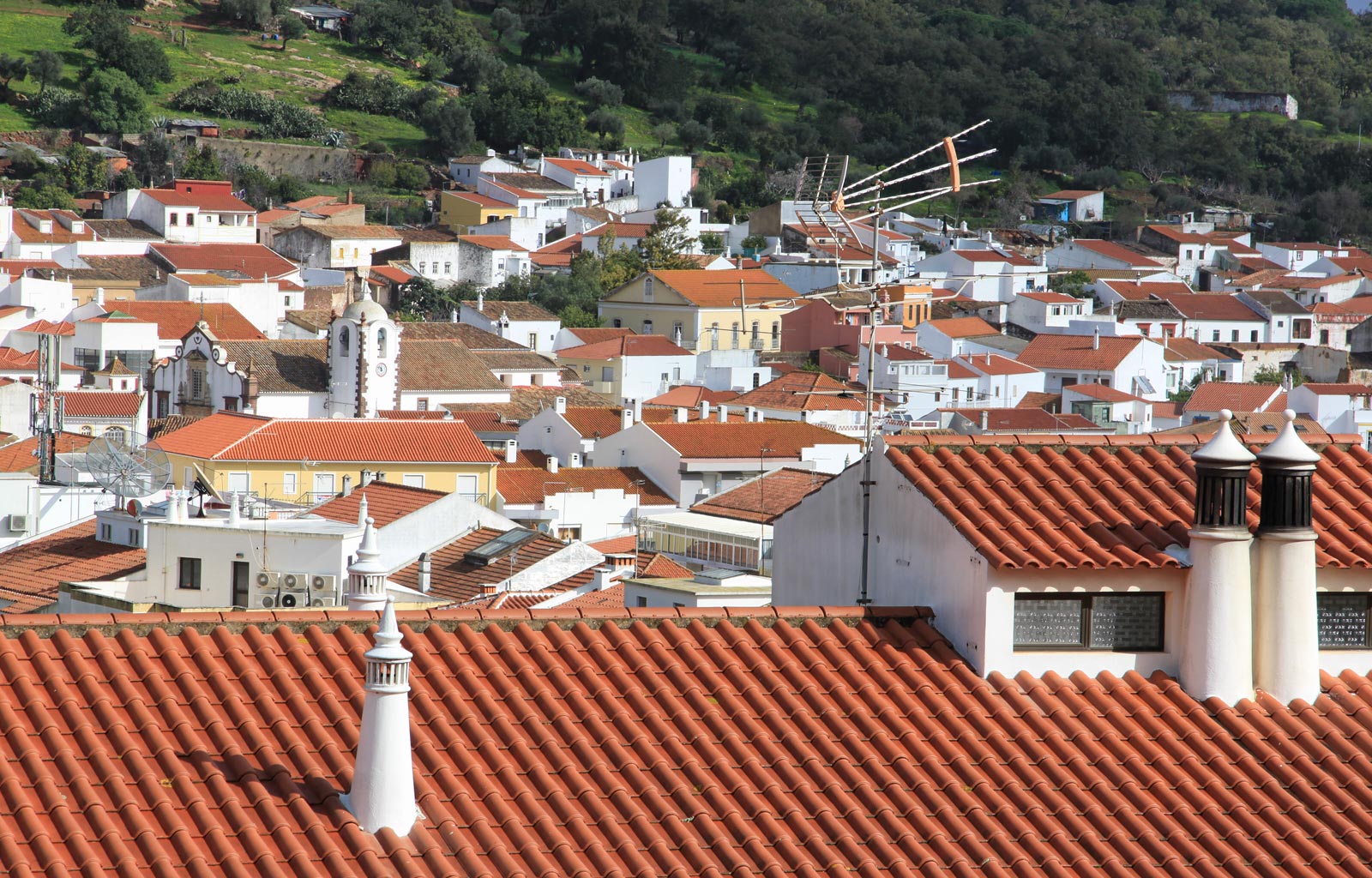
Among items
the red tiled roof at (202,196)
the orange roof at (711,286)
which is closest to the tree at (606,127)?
the red tiled roof at (202,196)

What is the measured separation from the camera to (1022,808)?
7129mm

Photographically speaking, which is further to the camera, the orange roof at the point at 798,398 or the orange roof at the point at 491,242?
the orange roof at the point at 491,242

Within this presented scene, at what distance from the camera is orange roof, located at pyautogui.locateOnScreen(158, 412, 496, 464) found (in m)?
40.4

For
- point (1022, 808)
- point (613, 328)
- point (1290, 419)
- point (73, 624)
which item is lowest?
point (613, 328)

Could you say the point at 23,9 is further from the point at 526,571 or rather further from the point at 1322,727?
the point at 1322,727

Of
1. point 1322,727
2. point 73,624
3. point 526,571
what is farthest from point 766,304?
point 526,571

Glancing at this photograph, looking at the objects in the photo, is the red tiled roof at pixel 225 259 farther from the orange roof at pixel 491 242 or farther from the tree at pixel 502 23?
the tree at pixel 502 23

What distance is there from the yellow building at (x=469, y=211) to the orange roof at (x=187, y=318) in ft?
A: 71.3

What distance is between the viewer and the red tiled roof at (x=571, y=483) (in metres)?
38.9

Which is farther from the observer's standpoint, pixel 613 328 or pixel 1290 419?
pixel 613 328

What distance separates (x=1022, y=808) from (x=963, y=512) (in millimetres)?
1332

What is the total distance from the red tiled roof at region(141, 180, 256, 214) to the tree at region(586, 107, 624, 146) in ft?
84.3

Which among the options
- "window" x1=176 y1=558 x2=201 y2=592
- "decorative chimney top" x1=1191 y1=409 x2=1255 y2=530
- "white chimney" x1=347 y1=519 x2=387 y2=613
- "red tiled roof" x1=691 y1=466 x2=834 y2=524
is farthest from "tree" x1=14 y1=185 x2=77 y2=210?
"decorative chimney top" x1=1191 y1=409 x2=1255 y2=530

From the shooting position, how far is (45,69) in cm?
9038
